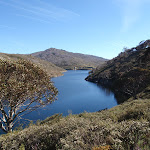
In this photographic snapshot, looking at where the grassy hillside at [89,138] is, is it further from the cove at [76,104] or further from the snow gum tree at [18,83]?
the cove at [76,104]

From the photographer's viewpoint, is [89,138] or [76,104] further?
[76,104]

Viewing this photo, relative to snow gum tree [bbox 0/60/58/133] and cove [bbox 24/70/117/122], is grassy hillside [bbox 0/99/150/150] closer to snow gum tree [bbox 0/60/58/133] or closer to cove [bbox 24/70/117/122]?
snow gum tree [bbox 0/60/58/133]

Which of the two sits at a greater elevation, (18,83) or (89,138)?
(18,83)

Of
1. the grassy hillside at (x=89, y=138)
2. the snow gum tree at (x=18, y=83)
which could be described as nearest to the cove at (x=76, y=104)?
the snow gum tree at (x=18, y=83)

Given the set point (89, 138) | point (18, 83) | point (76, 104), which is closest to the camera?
point (89, 138)

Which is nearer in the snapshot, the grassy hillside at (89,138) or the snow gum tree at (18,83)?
the grassy hillside at (89,138)

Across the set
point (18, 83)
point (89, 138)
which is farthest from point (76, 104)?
point (89, 138)

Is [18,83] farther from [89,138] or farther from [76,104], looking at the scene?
[76,104]

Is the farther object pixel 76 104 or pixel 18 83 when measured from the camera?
pixel 76 104

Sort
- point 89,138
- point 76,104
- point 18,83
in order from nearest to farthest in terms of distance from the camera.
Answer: point 89,138 → point 18,83 → point 76,104

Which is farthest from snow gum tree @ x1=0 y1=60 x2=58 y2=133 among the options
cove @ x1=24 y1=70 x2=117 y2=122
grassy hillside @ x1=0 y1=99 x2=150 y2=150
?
grassy hillside @ x1=0 y1=99 x2=150 y2=150

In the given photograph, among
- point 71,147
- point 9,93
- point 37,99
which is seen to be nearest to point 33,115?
point 37,99

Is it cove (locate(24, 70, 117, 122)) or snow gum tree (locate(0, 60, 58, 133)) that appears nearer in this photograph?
snow gum tree (locate(0, 60, 58, 133))

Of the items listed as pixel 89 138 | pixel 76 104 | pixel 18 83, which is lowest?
pixel 76 104
